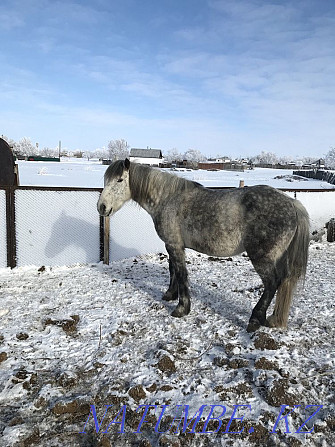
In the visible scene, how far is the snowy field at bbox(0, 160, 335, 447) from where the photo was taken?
236 cm

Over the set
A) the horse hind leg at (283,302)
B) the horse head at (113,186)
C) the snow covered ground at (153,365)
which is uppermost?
the horse head at (113,186)

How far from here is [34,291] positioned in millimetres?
5305

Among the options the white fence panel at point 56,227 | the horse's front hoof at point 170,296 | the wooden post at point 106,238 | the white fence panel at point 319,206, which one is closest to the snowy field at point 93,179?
the white fence panel at point 319,206

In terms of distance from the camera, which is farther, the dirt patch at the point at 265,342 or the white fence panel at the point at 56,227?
the white fence panel at the point at 56,227

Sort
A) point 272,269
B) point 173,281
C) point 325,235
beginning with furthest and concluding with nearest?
point 325,235 → point 173,281 → point 272,269

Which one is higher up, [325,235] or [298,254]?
[298,254]

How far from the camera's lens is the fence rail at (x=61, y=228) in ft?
21.1

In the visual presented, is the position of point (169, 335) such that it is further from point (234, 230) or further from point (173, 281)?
point (234, 230)

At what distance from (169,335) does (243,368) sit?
1.09 metres

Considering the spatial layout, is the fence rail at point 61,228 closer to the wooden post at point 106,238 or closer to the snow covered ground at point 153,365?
the wooden post at point 106,238

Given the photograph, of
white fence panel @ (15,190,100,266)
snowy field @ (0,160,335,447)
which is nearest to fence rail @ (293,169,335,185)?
white fence panel @ (15,190,100,266)

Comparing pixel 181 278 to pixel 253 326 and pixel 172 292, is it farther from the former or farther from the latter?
pixel 253 326

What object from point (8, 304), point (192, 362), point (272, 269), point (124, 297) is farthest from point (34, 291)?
point (272, 269)

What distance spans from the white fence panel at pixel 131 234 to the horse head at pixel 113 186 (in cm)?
299
